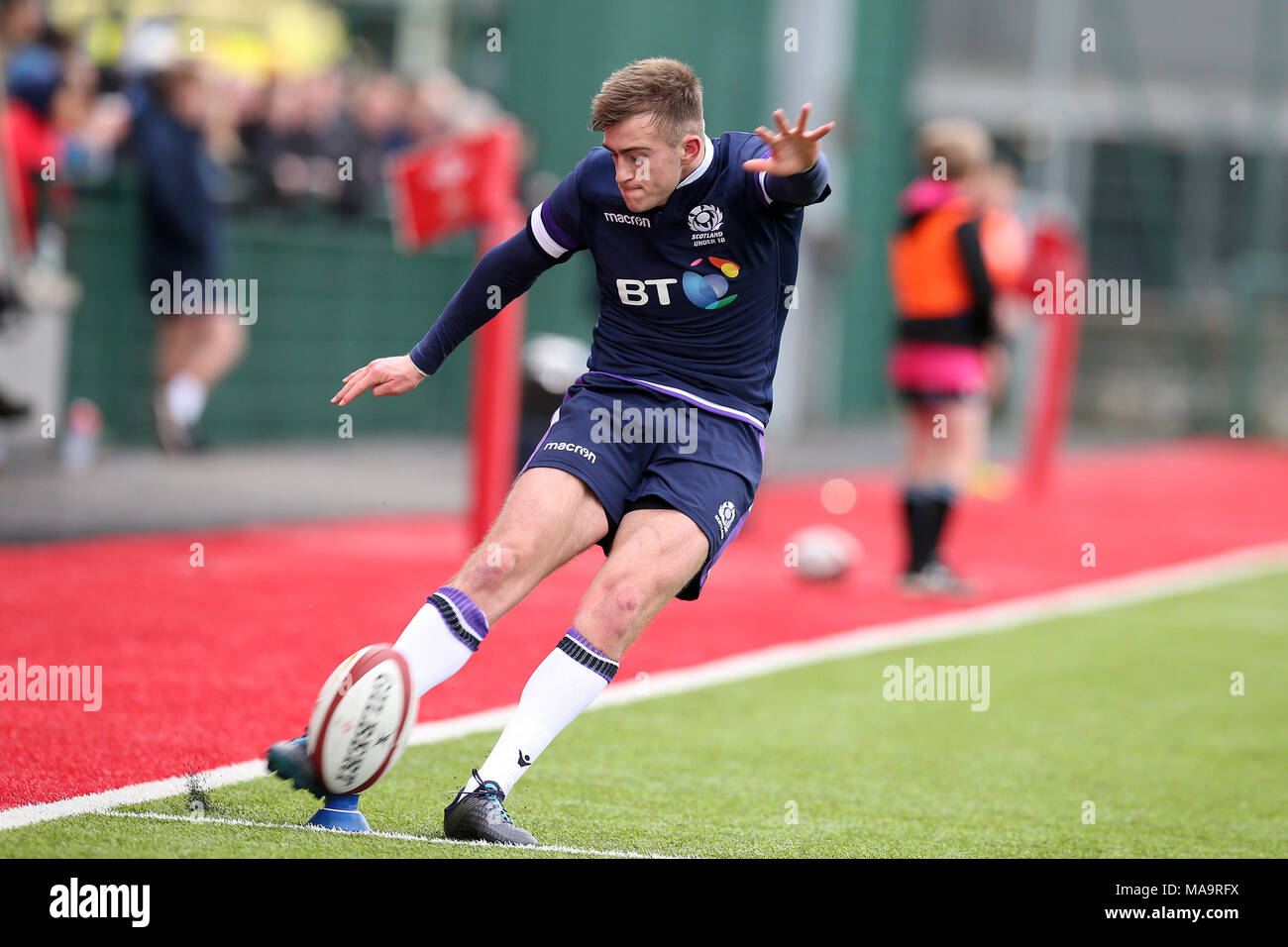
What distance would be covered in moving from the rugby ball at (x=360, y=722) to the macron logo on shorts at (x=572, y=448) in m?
0.87

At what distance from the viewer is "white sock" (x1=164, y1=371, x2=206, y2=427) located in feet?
41.9

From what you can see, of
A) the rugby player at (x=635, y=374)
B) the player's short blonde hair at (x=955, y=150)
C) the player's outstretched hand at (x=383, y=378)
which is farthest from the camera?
the player's short blonde hair at (x=955, y=150)

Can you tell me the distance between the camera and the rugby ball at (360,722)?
438 centimetres

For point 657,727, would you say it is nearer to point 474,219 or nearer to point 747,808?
point 747,808

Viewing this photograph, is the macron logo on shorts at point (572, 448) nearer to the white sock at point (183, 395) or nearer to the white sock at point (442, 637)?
the white sock at point (442, 637)

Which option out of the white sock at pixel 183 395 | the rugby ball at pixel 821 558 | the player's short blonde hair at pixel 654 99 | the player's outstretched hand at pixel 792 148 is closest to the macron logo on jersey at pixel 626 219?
the player's short blonde hair at pixel 654 99

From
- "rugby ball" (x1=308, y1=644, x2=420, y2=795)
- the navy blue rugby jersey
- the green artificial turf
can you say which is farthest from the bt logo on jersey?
the green artificial turf

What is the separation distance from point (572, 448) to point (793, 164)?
38.8 inches

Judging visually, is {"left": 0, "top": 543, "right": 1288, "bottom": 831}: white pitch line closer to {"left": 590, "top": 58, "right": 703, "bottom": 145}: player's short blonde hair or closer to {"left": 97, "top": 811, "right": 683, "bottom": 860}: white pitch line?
{"left": 97, "top": 811, "right": 683, "bottom": 860}: white pitch line

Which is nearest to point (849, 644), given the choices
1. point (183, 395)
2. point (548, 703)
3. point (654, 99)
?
point (548, 703)
